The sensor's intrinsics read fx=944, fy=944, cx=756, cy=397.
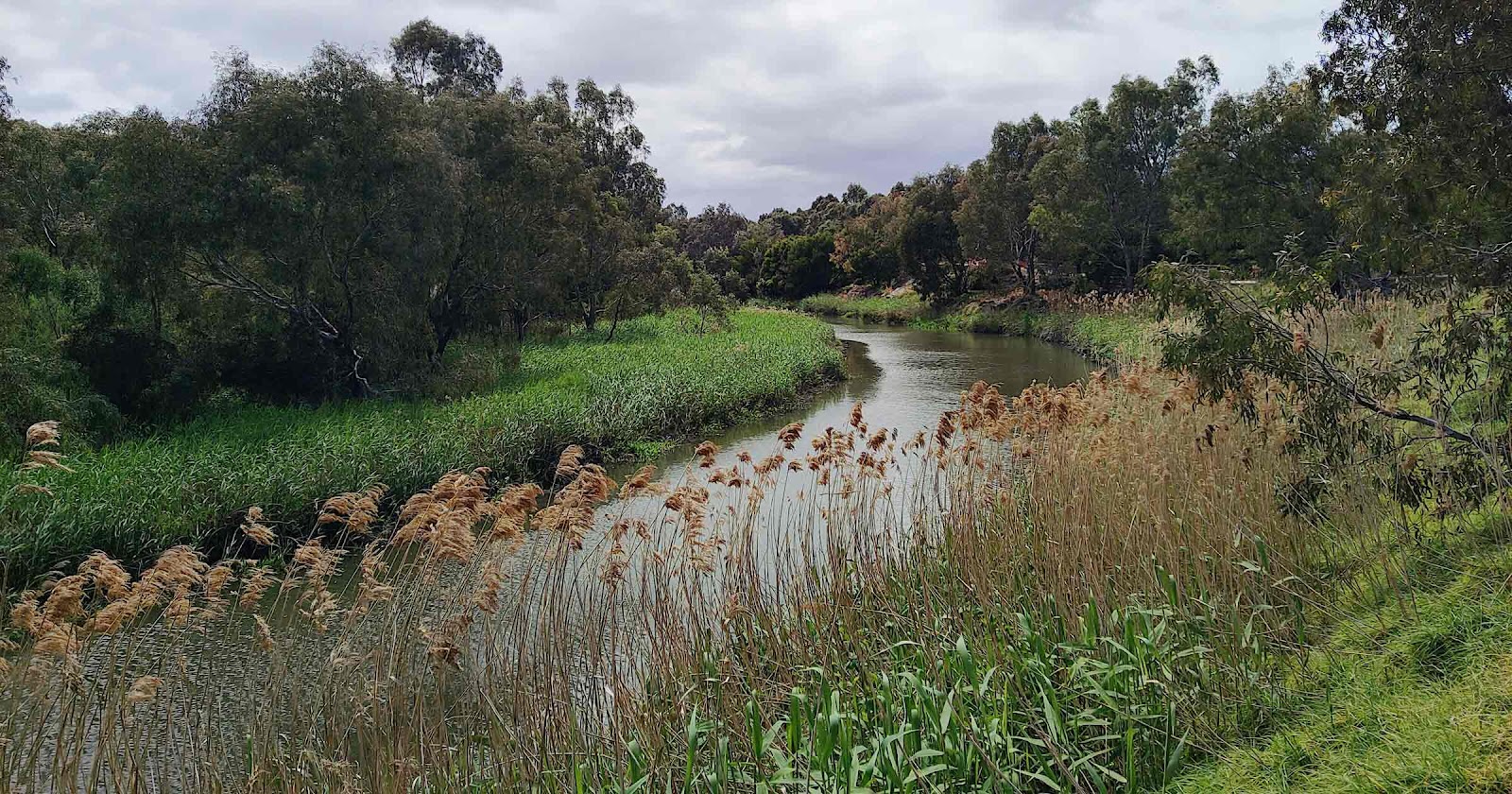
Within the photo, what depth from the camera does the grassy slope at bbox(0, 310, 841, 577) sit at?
8.27 meters

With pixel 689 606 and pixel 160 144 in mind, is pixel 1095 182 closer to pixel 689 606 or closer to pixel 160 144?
pixel 160 144

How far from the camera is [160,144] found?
12.4 meters

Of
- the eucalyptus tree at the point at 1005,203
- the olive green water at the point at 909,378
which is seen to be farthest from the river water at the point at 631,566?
the eucalyptus tree at the point at 1005,203

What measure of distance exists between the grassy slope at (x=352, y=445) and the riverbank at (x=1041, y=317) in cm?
807

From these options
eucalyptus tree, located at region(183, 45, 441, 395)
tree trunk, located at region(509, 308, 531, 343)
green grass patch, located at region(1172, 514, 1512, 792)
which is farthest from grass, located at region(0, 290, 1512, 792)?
tree trunk, located at region(509, 308, 531, 343)

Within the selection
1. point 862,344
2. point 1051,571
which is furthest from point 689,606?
point 862,344

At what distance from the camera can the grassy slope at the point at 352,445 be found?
325 inches

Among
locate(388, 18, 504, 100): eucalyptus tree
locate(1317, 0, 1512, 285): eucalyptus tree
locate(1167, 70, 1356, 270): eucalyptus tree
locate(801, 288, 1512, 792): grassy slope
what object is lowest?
locate(801, 288, 1512, 792): grassy slope

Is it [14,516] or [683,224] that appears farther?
[683,224]

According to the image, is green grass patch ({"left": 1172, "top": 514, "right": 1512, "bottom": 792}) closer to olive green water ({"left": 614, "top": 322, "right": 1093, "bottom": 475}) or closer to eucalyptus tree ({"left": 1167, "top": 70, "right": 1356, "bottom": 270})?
olive green water ({"left": 614, "top": 322, "right": 1093, "bottom": 475})

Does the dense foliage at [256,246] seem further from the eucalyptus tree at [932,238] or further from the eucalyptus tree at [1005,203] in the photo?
the eucalyptus tree at [932,238]

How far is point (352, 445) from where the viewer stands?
10781mm

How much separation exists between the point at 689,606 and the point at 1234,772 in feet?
8.17

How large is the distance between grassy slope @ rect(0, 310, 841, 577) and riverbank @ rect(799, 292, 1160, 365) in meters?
8.07
